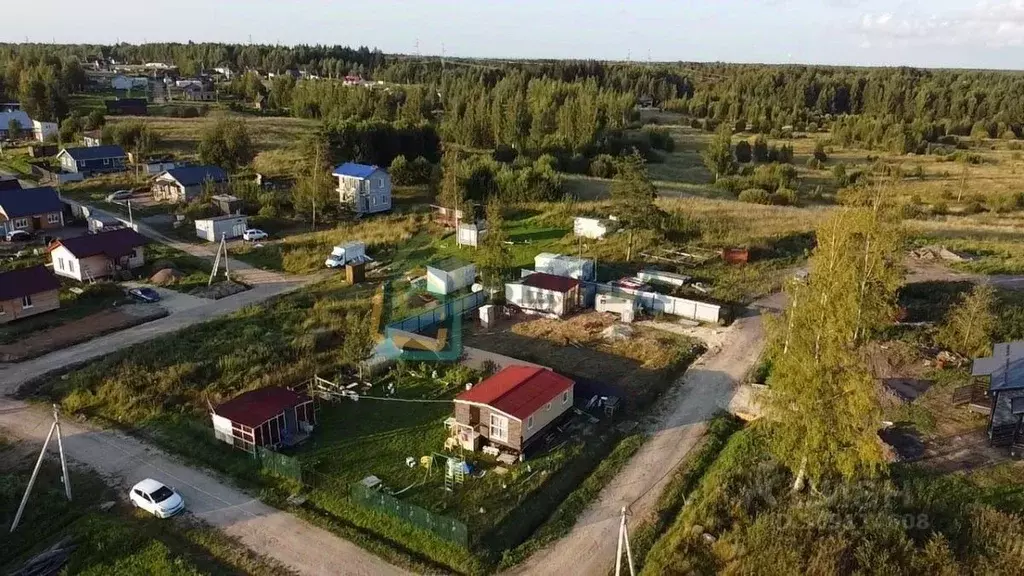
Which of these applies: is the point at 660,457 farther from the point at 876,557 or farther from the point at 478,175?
the point at 478,175

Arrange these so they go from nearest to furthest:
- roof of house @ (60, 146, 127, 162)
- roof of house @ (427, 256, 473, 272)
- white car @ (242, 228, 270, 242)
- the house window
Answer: the house window → roof of house @ (427, 256, 473, 272) → white car @ (242, 228, 270, 242) → roof of house @ (60, 146, 127, 162)

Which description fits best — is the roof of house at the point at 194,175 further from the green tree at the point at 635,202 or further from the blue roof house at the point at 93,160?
the green tree at the point at 635,202

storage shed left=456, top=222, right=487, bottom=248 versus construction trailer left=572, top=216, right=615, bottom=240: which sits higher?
construction trailer left=572, top=216, right=615, bottom=240

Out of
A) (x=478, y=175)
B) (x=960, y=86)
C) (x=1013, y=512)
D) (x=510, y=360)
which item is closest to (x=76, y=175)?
(x=478, y=175)

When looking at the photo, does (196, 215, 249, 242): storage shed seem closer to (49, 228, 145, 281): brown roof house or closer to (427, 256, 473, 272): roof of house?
(49, 228, 145, 281): brown roof house

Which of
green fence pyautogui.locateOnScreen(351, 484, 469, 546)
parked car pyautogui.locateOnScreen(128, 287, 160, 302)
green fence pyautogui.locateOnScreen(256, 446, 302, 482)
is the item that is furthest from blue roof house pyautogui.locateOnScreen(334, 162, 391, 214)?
green fence pyautogui.locateOnScreen(351, 484, 469, 546)

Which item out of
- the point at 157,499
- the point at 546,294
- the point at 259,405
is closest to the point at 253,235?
the point at 546,294

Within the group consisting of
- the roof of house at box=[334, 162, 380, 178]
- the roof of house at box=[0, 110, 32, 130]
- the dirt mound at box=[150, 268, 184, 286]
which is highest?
the roof of house at box=[0, 110, 32, 130]
